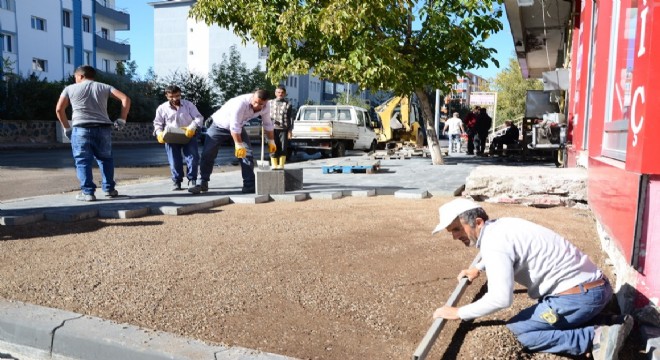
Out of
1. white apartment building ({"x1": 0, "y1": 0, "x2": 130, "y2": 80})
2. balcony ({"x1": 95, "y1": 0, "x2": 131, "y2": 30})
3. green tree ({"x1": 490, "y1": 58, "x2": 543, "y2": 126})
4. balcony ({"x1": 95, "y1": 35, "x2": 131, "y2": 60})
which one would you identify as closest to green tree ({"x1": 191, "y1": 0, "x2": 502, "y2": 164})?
white apartment building ({"x1": 0, "y1": 0, "x2": 130, "y2": 80})

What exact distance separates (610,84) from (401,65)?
22.6ft

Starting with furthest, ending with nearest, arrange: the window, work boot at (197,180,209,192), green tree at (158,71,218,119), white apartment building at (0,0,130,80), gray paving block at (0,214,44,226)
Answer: the window, green tree at (158,71,218,119), white apartment building at (0,0,130,80), work boot at (197,180,209,192), gray paving block at (0,214,44,226)

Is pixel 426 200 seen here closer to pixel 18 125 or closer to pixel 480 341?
pixel 480 341

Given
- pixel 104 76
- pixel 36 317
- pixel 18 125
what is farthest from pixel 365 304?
pixel 104 76

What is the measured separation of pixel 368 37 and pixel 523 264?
9.76m

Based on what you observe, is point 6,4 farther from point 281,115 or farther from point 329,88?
point 329,88

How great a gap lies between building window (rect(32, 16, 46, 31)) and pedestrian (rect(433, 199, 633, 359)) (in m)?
39.1

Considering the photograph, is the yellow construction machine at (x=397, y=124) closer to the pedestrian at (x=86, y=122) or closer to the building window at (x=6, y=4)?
the pedestrian at (x=86, y=122)

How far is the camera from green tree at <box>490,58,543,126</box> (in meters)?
48.6

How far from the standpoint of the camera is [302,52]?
13.5 meters

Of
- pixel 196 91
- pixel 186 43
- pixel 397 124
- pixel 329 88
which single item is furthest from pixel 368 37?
pixel 329 88

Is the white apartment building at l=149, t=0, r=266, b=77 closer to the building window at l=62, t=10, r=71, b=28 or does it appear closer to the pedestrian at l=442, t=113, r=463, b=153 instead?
the building window at l=62, t=10, r=71, b=28

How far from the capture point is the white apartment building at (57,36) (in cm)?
3328

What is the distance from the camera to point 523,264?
9.37 ft
